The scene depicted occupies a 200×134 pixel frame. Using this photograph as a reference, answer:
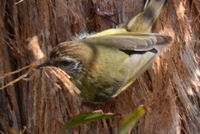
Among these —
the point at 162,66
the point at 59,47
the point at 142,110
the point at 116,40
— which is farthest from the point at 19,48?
the point at 142,110

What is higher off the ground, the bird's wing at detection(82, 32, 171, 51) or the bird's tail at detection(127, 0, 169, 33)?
the bird's tail at detection(127, 0, 169, 33)

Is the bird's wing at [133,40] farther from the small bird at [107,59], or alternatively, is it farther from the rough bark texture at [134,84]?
the rough bark texture at [134,84]

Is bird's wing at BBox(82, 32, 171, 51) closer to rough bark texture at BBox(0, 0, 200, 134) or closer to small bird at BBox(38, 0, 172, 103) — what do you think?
small bird at BBox(38, 0, 172, 103)

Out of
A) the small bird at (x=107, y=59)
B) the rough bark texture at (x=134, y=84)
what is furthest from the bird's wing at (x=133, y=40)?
the rough bark texture at (x=134, y=84)

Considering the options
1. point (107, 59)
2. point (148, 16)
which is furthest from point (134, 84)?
point (148, 16)

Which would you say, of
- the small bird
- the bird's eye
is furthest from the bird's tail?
the bird's eye

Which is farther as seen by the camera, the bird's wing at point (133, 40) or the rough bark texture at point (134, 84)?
the rough bark texture at point (134, 84)
